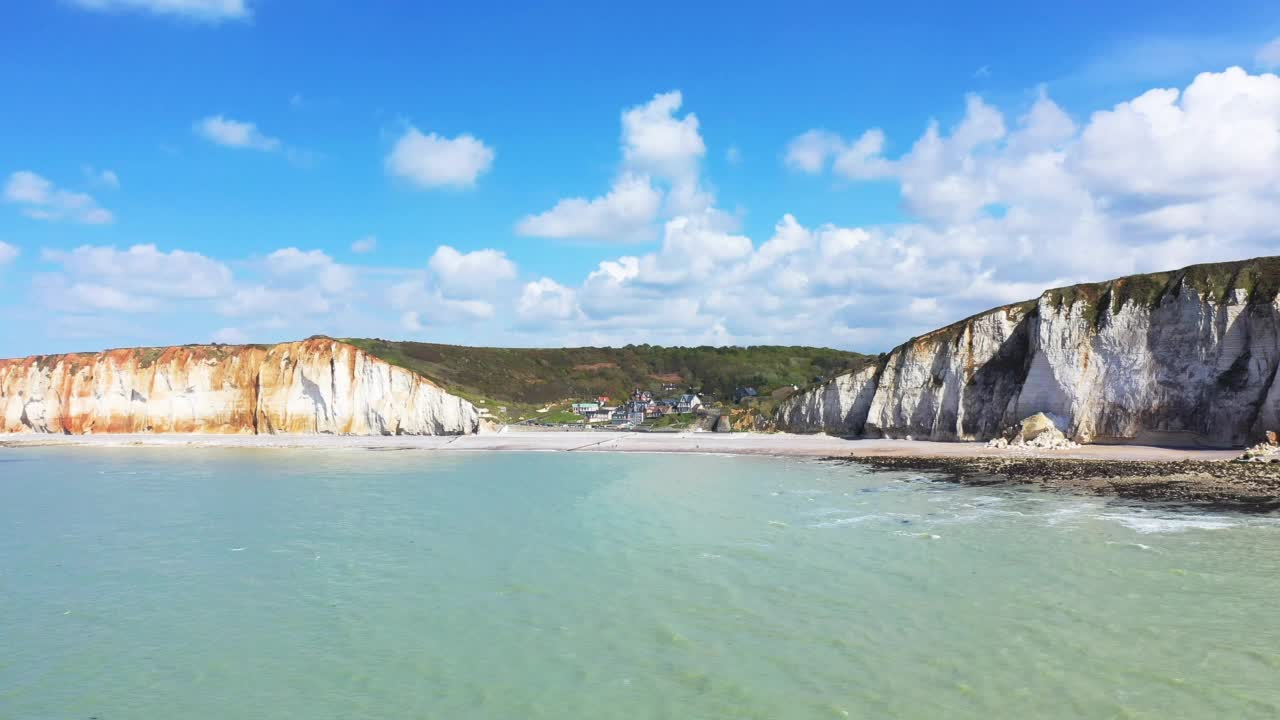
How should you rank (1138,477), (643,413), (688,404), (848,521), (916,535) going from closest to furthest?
(916,535) < (848,521) < (1138,477) < (643,413) < (688,404)

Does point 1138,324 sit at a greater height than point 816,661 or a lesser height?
greater

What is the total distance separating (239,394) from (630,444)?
1292 inches

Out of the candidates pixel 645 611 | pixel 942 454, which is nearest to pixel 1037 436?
pixel 942 454

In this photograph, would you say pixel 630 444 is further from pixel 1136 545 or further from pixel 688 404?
pixel 1136 545

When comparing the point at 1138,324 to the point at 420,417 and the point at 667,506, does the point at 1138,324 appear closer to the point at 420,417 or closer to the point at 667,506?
the point at 667,506

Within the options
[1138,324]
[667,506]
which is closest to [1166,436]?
[1138,324]

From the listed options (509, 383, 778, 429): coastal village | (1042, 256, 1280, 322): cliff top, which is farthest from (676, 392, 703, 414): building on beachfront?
(1042, 256, 1280, 322): cliff top

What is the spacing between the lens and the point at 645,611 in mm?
12727

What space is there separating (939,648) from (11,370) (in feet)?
277

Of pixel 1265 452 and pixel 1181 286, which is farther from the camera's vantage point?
pixel 1181 286

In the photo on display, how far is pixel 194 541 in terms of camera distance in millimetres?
19484

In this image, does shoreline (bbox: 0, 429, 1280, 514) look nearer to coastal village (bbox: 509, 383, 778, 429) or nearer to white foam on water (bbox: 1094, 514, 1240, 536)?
white foam on water (bbox: 1094, 514, 1240, 536)

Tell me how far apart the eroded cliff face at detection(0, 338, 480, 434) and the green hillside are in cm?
3295

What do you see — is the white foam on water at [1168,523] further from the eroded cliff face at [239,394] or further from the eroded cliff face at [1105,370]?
the eroded cliff face at [239,394]
